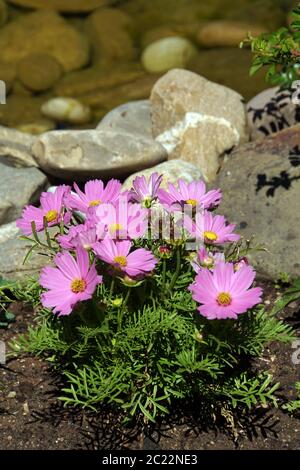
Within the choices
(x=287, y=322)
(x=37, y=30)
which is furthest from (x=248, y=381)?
(x=37, y=30)

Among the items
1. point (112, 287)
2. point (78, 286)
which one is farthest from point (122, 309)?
point (78, 286)

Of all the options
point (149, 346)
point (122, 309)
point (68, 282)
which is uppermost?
point (68, 282)

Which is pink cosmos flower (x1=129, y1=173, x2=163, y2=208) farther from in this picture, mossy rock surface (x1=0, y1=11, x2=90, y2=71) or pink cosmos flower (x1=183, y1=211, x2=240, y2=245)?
mossy rock surface (x1=0, y1=11, x2=90, y2=71)

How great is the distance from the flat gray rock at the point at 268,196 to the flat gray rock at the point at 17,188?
1.12 metres

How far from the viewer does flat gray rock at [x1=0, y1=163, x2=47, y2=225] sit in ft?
14.2

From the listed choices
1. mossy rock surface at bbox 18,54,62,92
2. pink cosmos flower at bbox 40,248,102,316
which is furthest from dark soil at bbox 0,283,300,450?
mossy rock surface at bbox 18,54,62,92

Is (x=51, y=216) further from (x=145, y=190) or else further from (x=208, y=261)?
(x=208, y=261)

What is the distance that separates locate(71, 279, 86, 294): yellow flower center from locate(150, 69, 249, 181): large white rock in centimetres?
257

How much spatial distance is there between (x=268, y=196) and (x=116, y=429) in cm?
190

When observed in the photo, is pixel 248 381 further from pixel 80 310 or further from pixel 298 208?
pixel 298 208

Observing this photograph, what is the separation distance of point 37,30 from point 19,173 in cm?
408

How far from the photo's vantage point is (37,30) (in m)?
8.16

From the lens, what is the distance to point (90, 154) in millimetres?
4504
